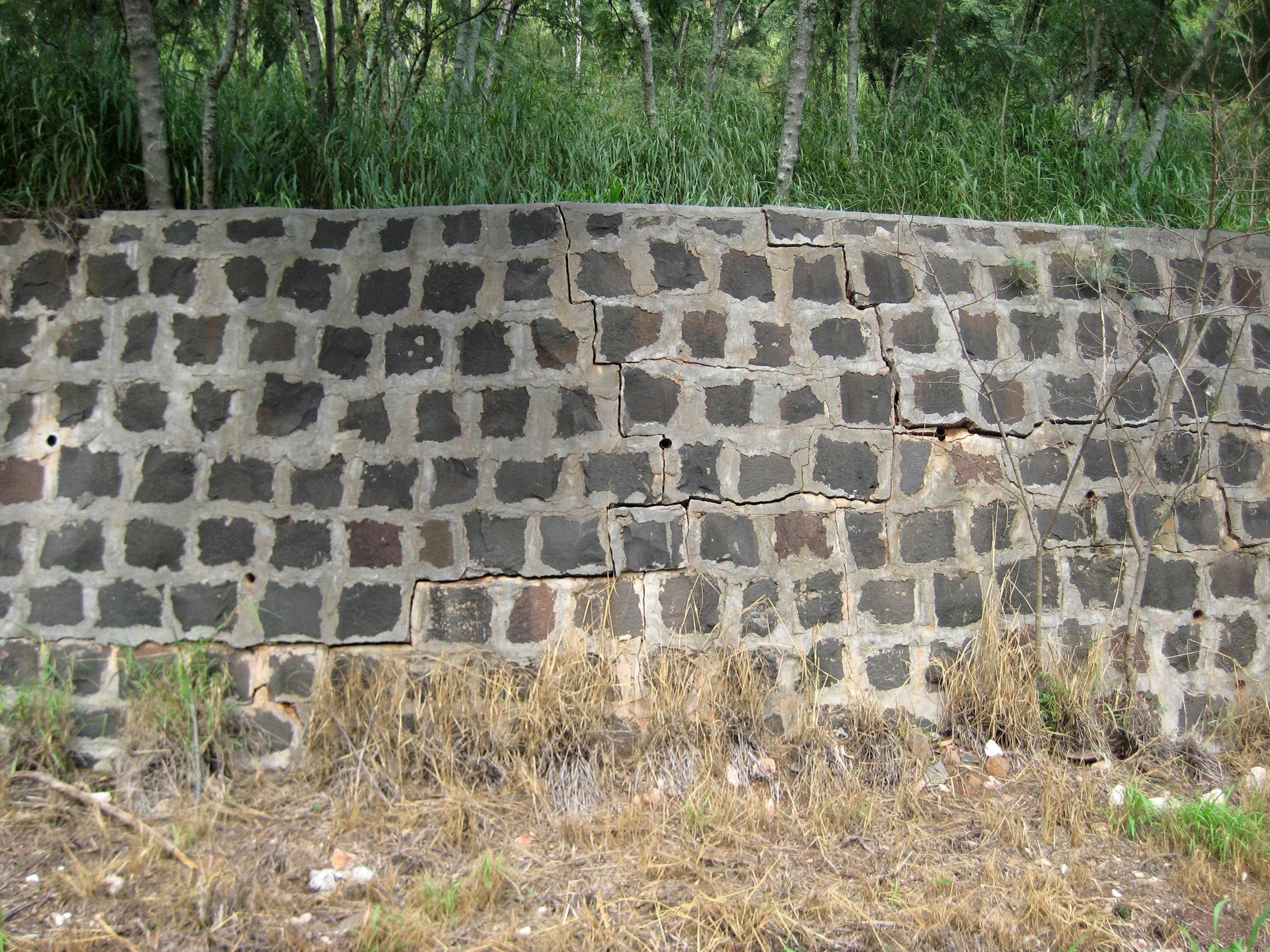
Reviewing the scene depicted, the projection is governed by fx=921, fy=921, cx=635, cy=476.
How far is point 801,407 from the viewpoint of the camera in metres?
3.65

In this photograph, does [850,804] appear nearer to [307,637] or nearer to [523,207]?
[307,637]

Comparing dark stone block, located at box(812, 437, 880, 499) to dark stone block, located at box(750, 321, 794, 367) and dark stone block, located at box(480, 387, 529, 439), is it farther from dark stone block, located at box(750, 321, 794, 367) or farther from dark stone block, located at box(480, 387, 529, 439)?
dark stone block, located at box(480, 387, 529, 439)

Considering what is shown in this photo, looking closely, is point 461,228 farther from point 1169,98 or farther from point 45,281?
point 1169,98

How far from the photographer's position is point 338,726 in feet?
10.7

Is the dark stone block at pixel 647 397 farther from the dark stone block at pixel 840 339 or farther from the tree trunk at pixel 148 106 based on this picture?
the tree trunk at pixel 148 106

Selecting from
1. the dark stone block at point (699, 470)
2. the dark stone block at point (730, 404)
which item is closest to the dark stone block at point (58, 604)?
the dark stone block at point (699, 470)

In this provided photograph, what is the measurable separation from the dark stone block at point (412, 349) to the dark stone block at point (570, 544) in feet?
2.43

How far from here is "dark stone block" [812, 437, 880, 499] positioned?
3629 mm

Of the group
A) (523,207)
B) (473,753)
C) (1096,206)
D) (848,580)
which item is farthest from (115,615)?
(1096,206)

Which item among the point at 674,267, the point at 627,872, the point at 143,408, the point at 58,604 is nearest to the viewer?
the point at 627,872

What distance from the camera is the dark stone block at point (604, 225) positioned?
3.61 metres

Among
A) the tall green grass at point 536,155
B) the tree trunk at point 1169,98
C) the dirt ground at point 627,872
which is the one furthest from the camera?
the tree trunk at point 1169,98

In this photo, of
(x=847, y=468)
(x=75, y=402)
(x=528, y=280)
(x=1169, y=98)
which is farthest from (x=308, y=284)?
(x=1169, y=98)

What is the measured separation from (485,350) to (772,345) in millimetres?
1126
